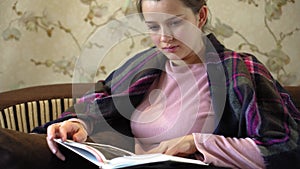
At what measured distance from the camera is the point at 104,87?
1555 mm

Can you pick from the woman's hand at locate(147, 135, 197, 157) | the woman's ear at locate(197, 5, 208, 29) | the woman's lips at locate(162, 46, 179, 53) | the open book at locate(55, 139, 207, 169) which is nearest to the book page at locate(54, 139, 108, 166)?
the open book at locate(55, 139, 207, 169)

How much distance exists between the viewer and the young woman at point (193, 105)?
3.87 feet

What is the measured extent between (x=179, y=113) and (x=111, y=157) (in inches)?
11.8

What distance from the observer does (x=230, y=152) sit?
117 centimetres

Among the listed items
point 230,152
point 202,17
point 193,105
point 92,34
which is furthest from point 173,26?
point 92,34

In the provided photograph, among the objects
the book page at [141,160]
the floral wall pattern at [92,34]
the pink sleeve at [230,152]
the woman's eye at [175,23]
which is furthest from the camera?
the floral wall pattern at [92,34]

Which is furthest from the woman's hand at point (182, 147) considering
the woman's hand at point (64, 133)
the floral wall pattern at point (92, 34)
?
the floral wall pattern at point (92, 34)

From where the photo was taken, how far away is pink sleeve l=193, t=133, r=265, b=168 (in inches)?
45.7

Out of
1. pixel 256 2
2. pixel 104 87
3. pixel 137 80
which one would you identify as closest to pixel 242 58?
pixel 137 80

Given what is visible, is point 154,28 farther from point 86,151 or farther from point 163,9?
point 86,151

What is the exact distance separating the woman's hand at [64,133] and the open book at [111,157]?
0.06 ft

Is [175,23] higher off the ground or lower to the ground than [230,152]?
higher

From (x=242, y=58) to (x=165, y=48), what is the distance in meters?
0.23

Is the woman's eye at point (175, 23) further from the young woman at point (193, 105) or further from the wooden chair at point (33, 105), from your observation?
the wooden chair at point (33, 105)
